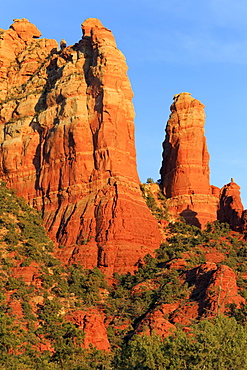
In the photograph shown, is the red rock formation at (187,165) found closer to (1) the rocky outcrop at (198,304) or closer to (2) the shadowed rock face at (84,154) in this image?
(2) the shadowed rock face at (84,154)

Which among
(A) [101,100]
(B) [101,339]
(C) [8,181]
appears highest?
(A) [101,100]

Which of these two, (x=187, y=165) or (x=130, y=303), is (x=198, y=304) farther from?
(x=187, y=165)

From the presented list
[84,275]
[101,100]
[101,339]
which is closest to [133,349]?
[101,339]

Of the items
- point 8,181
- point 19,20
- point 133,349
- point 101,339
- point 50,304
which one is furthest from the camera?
point 19,20

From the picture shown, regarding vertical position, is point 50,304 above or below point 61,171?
below

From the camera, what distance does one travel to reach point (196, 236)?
128 meters

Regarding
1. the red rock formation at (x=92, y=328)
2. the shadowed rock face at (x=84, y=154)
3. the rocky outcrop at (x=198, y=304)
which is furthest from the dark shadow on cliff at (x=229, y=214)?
the red rock formation at (x=92, y=328)

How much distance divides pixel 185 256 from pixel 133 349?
35.7 metres

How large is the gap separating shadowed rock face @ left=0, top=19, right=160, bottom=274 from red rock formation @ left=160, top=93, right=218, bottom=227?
37.1ft

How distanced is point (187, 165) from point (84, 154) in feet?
54.5

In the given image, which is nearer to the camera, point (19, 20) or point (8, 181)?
point (8, 181)

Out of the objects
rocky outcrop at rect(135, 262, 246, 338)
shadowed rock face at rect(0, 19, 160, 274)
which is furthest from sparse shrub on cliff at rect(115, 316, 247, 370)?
shadowed rock face at rect(0, 19, 160, 274)

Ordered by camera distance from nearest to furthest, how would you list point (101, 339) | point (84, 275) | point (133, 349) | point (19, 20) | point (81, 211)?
point (133, 349)
point (101, 339)
point (84, 275)
point (81, 211)
point (19, 20)

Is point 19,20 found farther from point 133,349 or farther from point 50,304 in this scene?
point 133,349
